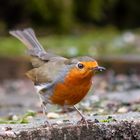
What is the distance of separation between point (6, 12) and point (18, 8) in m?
0.30

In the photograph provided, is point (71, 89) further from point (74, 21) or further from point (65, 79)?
point (74, 21)

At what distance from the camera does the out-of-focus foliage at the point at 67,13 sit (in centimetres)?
1461

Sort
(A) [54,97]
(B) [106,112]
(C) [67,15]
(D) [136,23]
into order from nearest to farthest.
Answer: (A) [54,97]
(B) [106,112]
(C) [67,15]
(D) [136,23]

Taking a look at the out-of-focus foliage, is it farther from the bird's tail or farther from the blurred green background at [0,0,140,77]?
the bird's tail

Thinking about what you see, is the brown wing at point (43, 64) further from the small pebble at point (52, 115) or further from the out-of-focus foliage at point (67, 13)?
the out-of-focus foliage at point (67, 13)

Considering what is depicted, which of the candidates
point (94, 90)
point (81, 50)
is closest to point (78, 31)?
point (81, 50)

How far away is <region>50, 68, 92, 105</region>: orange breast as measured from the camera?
6070mm

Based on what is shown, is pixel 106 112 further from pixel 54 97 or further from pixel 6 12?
pixel 6 12

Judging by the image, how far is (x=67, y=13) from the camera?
14.6 meters

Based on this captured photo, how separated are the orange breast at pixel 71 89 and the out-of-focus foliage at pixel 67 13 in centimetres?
837

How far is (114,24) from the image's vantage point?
15914mm

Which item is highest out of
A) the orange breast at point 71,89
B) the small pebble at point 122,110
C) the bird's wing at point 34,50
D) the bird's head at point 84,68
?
the bird's wing at point 34,50

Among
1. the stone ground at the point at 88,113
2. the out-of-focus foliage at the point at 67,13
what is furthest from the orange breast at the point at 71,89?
the out-of-focus foliage at the point at 67,13

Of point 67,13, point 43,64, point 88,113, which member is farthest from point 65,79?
point 67,13
